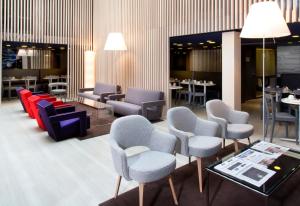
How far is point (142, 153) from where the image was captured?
3.05 meters

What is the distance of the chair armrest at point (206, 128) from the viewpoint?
3707 mm

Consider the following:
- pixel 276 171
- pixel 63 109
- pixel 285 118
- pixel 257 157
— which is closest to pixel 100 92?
pixel 63 109

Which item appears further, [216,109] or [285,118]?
[285,118]

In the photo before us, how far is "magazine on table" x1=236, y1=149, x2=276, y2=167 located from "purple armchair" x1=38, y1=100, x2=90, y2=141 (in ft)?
11.5

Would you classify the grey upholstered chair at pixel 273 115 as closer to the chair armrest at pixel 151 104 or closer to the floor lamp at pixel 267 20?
the floor lamp at pixel 267 20

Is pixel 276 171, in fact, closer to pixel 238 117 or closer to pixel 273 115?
pixel 238 117

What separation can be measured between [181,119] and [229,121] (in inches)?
55.4

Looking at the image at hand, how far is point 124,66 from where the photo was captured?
895 centimetres

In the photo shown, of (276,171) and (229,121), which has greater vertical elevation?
(229,121)

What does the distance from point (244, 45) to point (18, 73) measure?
10.5 metres

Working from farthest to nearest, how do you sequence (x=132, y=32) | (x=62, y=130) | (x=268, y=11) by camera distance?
(x=132, y=32) < (x=62, y=130) < (x=268, y=11)

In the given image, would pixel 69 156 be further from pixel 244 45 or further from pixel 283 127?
pixel 244 45

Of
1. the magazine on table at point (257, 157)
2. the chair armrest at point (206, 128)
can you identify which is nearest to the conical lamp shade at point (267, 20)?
the chair armrest at point (206, 128)

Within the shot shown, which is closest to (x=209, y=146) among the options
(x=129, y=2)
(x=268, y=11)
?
(x=268, y=11)
